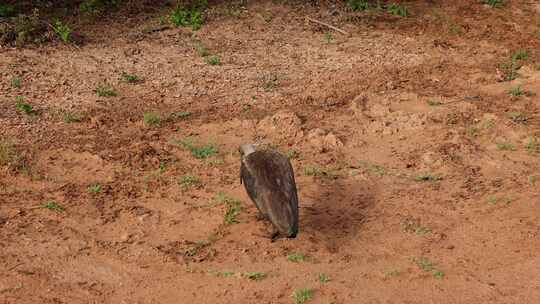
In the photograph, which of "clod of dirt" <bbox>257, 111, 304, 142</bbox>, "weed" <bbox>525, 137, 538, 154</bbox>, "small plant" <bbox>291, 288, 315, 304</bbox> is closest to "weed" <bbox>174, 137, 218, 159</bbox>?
"clod of dirt" <bbox>257, 111, 304, 142</bbox>

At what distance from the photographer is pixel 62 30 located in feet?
27.3

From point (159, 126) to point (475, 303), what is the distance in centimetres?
334

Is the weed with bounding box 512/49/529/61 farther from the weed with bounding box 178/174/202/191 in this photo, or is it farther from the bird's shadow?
the weed with bounding box 178/174/202/191

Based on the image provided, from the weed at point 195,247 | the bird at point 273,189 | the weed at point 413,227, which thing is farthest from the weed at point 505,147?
the weed at point 195,247

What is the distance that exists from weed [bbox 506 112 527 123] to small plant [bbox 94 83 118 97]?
376cm

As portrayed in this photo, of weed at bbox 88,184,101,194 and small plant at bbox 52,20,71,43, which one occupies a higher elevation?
small plant at bbox 52,20,71,43

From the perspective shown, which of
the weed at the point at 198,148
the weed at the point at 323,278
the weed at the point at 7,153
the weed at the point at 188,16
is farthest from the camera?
the weed at the point at 188,16

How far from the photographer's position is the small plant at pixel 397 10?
970cm

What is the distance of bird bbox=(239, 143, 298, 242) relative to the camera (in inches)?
195

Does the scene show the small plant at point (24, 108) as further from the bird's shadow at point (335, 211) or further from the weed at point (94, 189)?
the bird's shadow at point (335, 211)

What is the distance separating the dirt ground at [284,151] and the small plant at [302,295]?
0.04m

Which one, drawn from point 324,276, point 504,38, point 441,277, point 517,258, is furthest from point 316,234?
point 504,38

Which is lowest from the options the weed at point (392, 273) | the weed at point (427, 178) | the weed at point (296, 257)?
the weed at point (427, 178)

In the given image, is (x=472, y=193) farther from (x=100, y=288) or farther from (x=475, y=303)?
(x=100, y=288)
